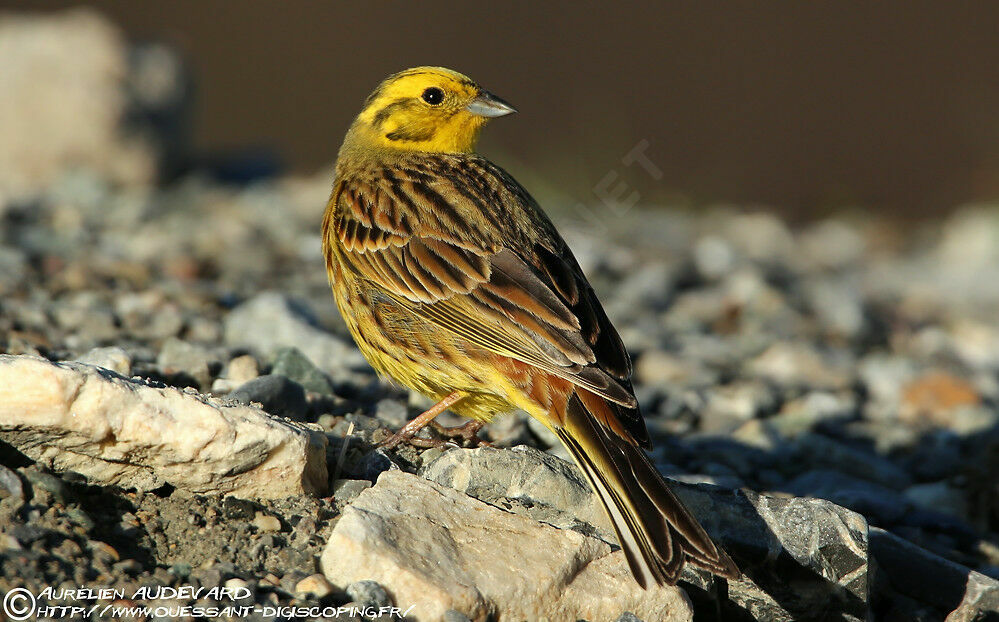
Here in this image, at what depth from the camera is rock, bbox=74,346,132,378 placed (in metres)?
4.07

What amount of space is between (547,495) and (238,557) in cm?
99

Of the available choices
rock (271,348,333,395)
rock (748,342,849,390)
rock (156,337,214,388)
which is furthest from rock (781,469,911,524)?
rock (156,337,214,388)

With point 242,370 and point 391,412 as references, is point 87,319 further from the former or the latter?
point 391,412

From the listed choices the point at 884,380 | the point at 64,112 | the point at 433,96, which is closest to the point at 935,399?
the point at 884,380

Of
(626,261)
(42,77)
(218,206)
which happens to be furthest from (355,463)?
(42,77)

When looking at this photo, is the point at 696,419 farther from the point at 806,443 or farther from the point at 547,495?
the point at 547,495

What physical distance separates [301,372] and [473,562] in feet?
5.77

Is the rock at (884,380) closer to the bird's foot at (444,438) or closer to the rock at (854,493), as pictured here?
the rock at (854,493)

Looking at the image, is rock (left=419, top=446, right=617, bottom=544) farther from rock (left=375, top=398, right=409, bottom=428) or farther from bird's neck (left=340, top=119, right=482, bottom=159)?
bird's neck (left=340, top=119, right=482, bottom=159)

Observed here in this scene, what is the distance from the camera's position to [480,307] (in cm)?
400

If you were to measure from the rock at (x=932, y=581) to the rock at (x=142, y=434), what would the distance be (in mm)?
1982

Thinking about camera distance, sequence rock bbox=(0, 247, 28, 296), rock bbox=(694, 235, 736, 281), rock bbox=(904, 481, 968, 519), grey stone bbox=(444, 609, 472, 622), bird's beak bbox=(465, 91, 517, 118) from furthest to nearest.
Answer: rock bbox=(694, 235, 736, 281) → rock bbox=(0, 247, 28, 296) → bird's beak bbox=(465, 91, 517, 118) → rock bbox=(904, 481, 968, 519) → grey stone bbox=(444, 609, 472, 622)

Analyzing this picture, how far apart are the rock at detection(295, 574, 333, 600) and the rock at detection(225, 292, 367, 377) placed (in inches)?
88.1

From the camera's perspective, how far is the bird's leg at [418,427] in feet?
13.1
